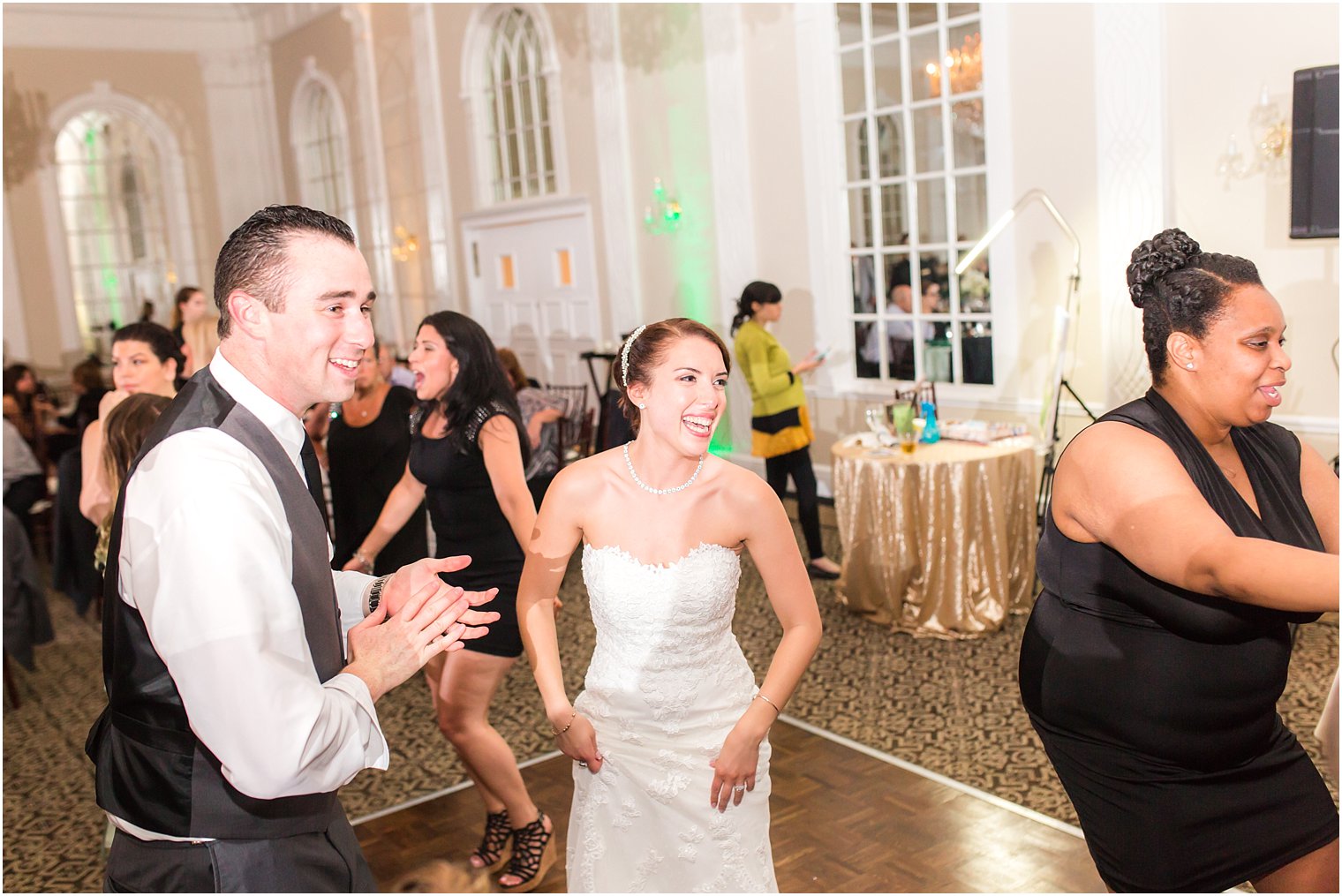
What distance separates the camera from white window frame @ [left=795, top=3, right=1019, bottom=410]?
6.62 m

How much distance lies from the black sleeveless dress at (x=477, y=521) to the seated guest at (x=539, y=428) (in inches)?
62.2

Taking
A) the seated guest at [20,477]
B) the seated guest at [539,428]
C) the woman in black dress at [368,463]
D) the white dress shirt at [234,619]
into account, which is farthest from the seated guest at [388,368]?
the white dress shirt at [234,619]

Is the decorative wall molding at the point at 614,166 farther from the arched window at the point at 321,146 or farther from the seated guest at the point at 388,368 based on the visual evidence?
the arched window at the point at 321,146

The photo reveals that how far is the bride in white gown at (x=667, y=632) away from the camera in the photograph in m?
2.25

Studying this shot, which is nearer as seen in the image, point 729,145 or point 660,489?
point 660,489

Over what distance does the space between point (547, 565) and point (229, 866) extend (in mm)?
936

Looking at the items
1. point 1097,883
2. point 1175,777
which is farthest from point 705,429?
point 1097,883

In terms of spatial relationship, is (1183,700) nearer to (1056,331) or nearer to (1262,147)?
(1262,147)

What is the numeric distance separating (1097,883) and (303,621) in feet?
7.60

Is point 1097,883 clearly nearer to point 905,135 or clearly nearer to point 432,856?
point 432,856

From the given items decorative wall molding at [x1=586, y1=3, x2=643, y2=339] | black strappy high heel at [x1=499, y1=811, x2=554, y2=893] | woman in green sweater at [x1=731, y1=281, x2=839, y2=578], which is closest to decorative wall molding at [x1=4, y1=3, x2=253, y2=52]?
decorative wall molding at [x1=586, y1=3, x2=643, y2=339]

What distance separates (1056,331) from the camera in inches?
251

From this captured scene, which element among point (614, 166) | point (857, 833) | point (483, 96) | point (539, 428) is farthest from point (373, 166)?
point (857, 833)

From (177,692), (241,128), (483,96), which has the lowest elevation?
(177,692)
